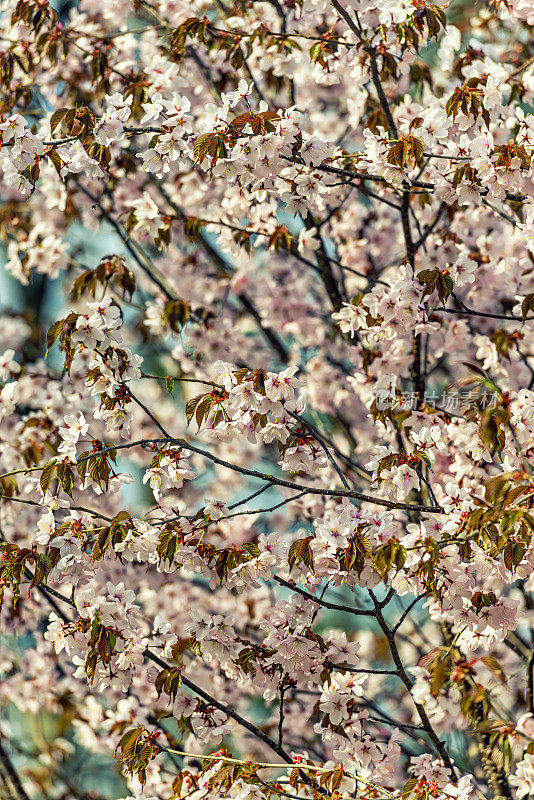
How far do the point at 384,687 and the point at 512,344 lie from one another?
130 inches

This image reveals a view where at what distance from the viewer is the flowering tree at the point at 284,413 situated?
2.21m

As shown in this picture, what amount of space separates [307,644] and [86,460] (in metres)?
0.82

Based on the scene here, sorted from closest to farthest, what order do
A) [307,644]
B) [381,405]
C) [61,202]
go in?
A: [307,644] < [381,405] < [61,202]

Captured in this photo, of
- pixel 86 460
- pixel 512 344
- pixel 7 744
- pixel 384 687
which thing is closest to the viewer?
pixel 86 460

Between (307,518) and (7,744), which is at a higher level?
(307,518)

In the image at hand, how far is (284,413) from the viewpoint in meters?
2.27

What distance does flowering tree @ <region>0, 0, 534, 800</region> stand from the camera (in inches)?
87.0

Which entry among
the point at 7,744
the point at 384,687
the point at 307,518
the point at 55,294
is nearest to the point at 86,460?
the point at 307,518

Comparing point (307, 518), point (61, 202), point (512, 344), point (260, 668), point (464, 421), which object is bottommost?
point (260, 668)

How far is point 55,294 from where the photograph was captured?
426 inches

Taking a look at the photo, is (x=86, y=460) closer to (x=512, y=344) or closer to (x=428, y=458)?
(x=428, y=458)

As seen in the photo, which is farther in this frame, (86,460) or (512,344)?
(512,344)

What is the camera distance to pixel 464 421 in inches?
102

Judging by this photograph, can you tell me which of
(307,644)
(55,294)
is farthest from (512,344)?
(55,294)
